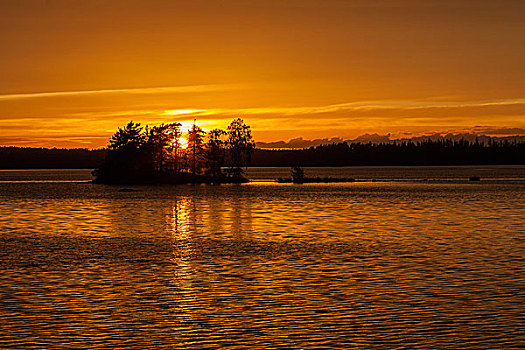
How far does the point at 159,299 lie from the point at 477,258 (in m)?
20.8

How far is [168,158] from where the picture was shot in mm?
189125

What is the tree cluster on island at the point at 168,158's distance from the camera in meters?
183

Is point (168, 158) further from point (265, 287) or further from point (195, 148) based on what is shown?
point (265, 287)

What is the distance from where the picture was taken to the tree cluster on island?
7210 inches

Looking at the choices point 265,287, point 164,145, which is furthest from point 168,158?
point 265,287

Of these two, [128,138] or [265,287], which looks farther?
[128,138]

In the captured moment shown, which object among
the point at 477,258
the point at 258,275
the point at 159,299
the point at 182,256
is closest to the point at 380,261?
the point at 477,258

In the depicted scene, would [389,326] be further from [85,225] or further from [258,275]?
[85,225]

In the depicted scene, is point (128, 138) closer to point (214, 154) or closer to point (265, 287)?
point (214, 154)

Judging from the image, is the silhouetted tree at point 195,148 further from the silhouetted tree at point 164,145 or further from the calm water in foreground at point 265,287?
the calm water in foreground at point 265,287

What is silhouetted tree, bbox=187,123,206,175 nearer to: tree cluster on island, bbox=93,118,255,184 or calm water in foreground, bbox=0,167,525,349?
tree cluster on island, bbox=93,118,255,184

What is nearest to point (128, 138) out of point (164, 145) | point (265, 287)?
point (164, 145)

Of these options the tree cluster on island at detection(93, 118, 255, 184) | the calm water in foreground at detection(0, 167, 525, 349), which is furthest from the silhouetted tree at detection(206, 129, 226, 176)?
the calm water in foreground at detection(0, 167, 525, 349)

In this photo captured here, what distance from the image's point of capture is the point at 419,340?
72.2 feet
